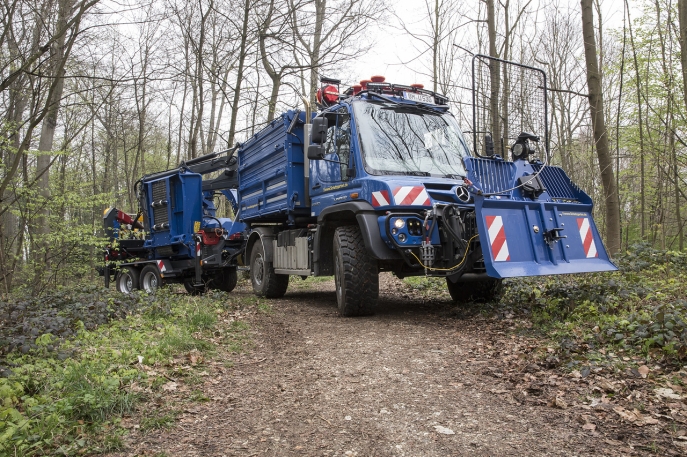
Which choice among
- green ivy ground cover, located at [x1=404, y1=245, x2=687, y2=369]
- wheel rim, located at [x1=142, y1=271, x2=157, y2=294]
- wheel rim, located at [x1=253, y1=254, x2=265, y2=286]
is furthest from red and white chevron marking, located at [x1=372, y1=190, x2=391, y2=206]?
wheel rim, located at [x1=142, y1=271, x2=157, y2=294]

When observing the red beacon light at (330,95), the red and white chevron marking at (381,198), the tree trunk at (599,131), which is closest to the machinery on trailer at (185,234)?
the red beacon light at (330,95)

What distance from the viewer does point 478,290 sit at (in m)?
6.84

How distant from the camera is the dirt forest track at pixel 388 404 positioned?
2773mm

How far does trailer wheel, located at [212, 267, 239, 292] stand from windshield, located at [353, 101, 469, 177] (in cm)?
598

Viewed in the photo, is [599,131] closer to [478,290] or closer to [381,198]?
[478,290]

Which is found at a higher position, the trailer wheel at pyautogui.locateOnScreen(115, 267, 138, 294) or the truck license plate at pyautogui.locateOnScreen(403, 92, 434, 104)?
the truck license plate at pyautogui.locateOnScreen(403, 92, 434, 104)

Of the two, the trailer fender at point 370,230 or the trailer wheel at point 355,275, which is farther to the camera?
the trailer wheel at point 355,275

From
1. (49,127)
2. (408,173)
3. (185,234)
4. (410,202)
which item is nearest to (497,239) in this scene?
(410,202)

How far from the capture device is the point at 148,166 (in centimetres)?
2967

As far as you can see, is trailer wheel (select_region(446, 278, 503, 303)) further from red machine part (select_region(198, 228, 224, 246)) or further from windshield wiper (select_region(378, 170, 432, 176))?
red machine part (select_region(198, 228, 224, 246))

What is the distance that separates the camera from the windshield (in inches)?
252

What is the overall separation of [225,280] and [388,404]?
859 cm

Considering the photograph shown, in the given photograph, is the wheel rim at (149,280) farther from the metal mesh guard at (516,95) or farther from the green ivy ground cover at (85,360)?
the metal mesh guard at (516,95)

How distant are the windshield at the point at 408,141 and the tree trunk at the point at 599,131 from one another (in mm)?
3418
